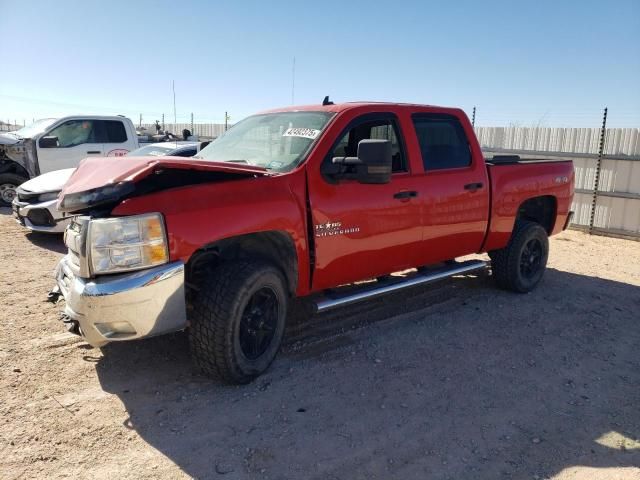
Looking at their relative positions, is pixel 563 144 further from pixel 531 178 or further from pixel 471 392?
pixel 471 392

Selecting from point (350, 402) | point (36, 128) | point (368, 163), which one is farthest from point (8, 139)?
point (350, 402)

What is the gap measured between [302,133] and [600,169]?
8506 mm

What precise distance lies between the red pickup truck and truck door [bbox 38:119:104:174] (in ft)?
23.7

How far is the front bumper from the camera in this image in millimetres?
7695

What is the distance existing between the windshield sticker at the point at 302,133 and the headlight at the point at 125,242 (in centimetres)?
153

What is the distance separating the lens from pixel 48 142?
10523 millimetres

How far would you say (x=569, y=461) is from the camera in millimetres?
3020

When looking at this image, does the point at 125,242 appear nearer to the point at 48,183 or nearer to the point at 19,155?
the point at 48,183

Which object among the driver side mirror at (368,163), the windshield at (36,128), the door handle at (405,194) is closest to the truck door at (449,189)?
the door handle at (405,194)

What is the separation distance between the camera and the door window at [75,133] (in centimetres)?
1089

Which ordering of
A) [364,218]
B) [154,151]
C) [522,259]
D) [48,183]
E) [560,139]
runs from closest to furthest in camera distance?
[364,218] → [522,259] → [48,183] → [154,151] → [560,139]

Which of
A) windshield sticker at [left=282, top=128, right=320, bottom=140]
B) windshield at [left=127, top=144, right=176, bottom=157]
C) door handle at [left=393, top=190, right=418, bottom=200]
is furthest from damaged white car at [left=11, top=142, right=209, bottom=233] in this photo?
door handle at [left=393, top=190, right=418, bottom=200]

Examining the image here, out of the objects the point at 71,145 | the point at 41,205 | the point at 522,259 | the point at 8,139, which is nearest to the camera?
the point at 522,259

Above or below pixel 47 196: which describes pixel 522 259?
below
